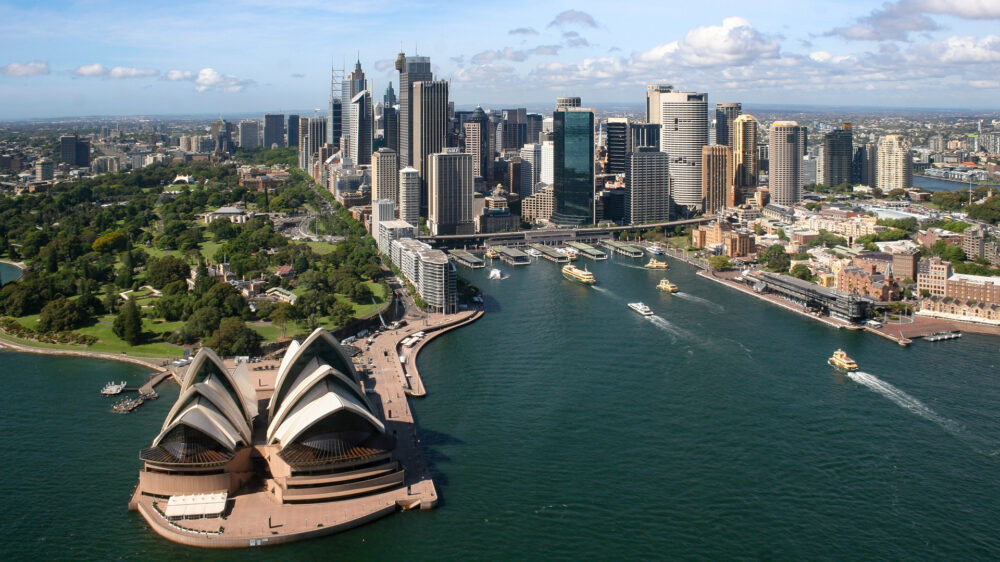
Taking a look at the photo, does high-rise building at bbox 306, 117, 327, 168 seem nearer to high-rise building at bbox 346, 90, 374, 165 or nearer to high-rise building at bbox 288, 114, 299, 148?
high-rise building at bbox 346, 90, 374, 165

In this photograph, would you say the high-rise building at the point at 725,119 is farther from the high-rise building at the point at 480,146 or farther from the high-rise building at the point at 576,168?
the high-rise building at the point at 576,168

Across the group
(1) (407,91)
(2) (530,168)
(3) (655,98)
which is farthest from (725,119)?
(1) (407,91)

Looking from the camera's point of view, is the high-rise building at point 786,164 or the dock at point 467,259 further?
the high-rise building at point 786,164

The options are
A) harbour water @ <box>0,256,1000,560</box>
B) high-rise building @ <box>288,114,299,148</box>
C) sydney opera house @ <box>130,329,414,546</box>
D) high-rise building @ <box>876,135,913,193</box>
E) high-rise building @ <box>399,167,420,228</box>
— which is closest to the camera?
harbour water @ <box>0,256,1000,560</box>

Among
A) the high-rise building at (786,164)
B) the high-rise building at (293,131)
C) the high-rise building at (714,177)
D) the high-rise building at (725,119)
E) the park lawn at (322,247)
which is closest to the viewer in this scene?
the park lawn at (322,247)

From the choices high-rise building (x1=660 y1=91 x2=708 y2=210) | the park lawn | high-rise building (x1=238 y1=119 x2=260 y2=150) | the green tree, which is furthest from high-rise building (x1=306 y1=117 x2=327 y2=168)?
the green tree

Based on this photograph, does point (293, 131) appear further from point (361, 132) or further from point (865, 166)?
point (865, 166)

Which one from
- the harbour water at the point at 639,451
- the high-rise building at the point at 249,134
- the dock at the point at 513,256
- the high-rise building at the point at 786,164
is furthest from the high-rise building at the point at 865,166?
the high-rise building at the point at 249,134
